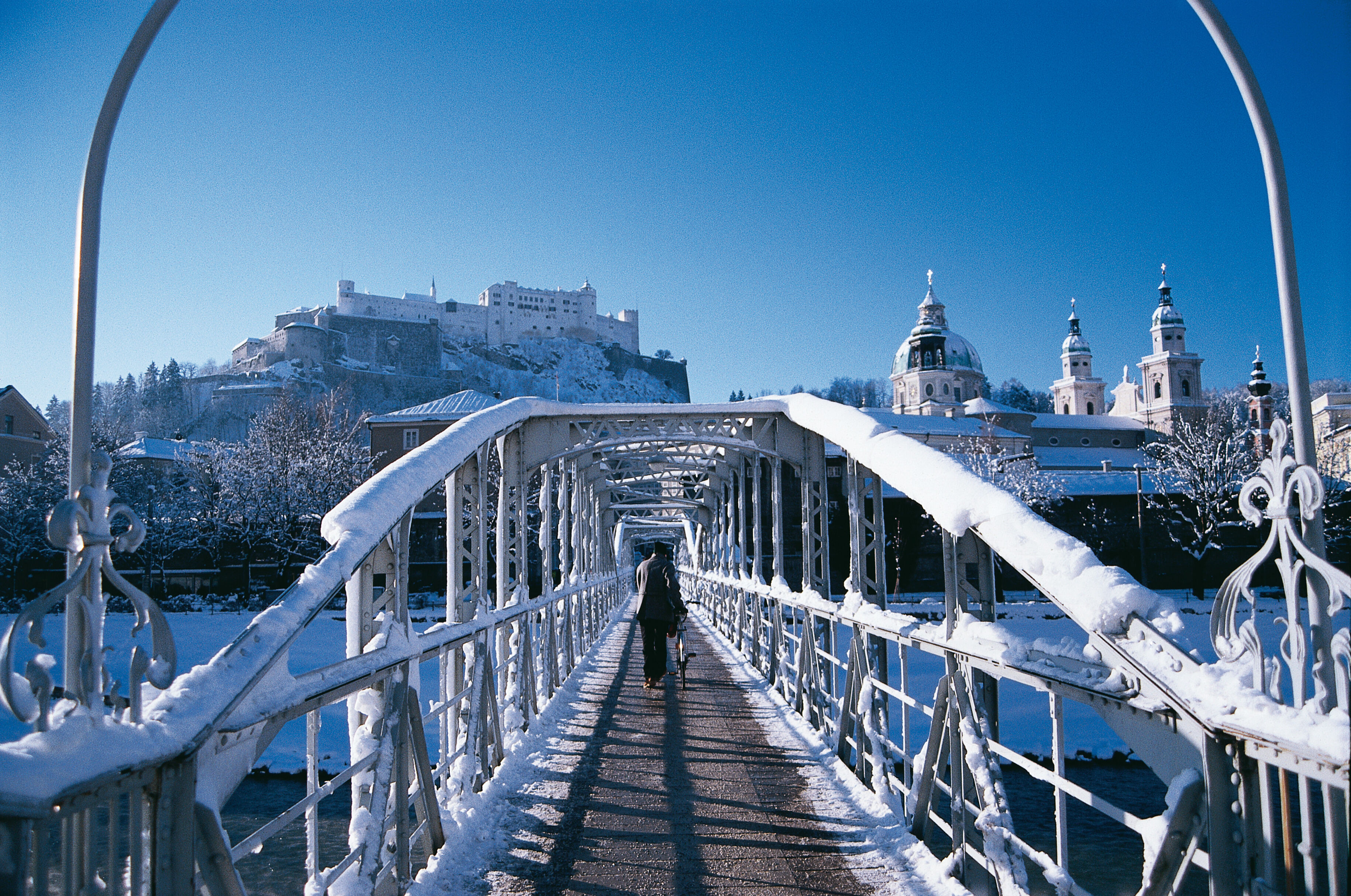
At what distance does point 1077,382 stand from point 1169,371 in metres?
13.2

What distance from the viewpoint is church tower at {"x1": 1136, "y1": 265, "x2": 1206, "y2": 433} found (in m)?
71.1

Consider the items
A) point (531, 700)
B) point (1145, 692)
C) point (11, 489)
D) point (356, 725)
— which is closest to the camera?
point (1145, 692)

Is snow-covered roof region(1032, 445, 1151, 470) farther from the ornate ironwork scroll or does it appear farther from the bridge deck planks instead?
the ornate ironwork scroll

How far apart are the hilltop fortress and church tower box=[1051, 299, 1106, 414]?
56049mm

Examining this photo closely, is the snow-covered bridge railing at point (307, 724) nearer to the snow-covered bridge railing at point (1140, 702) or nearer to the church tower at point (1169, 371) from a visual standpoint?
the snow-covered bridge railing at point (1140, 702)

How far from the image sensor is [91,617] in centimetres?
191

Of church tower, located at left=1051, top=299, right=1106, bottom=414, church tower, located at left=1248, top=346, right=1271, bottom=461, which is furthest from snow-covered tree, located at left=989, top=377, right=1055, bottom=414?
church tower, located at left=1248, top=346, right=1271, bottom=461

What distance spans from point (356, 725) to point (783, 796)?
255cm

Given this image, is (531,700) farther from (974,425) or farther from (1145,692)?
(974,425)

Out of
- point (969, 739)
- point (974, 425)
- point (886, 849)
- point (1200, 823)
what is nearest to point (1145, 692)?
point (1200, 823)

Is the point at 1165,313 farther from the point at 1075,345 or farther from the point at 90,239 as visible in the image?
the point at 90,239

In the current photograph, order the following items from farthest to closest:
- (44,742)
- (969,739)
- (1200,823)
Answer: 1. (969,739)
2. (1200,823)
3. (44,742)

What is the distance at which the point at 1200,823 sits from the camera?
219 cm

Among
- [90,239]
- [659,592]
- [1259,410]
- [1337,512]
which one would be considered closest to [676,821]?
[90,239]
